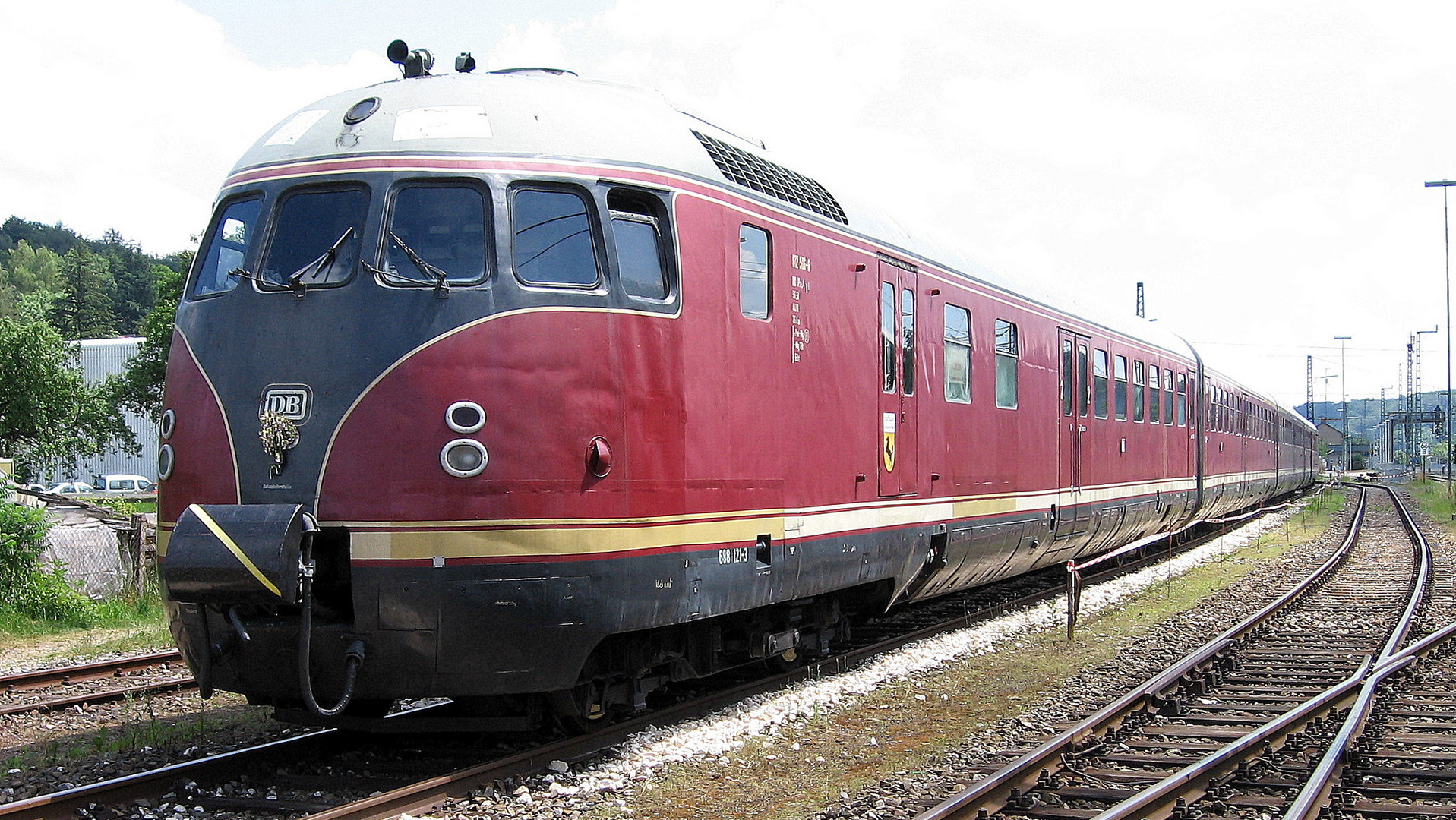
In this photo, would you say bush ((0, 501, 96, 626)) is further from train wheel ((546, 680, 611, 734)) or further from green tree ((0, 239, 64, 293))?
green tree ((0, 239, 64, 293))

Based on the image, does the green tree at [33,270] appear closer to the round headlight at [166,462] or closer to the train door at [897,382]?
the train door at [897,382]

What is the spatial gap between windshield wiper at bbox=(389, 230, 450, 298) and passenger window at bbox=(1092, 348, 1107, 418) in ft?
36.8

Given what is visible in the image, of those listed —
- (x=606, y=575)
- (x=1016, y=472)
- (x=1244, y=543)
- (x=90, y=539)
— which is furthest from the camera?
(x=1244, y=543)

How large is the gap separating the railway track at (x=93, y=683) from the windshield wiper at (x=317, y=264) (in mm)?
3877

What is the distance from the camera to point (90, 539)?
14000mm

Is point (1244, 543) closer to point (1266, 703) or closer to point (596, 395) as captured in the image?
point (1266, 703)

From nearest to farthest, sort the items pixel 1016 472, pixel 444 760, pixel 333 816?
1. pixel 333 816
2. pixel 444 760
3. pixel 1016 472

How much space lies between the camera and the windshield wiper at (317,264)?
21.5ft

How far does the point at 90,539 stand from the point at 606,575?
9798mm

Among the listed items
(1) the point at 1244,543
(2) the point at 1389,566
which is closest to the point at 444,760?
(2) the point at 1389,566

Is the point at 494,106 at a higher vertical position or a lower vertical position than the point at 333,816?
higher

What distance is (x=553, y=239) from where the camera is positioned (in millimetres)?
6754

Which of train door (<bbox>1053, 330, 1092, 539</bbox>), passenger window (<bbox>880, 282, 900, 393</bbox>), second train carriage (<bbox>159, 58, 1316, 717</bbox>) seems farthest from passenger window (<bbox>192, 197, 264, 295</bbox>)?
train door (<bbox>1053, 330, 1092, 539</bbox>)

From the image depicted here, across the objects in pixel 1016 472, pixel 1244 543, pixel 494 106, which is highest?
pixel 494 106
